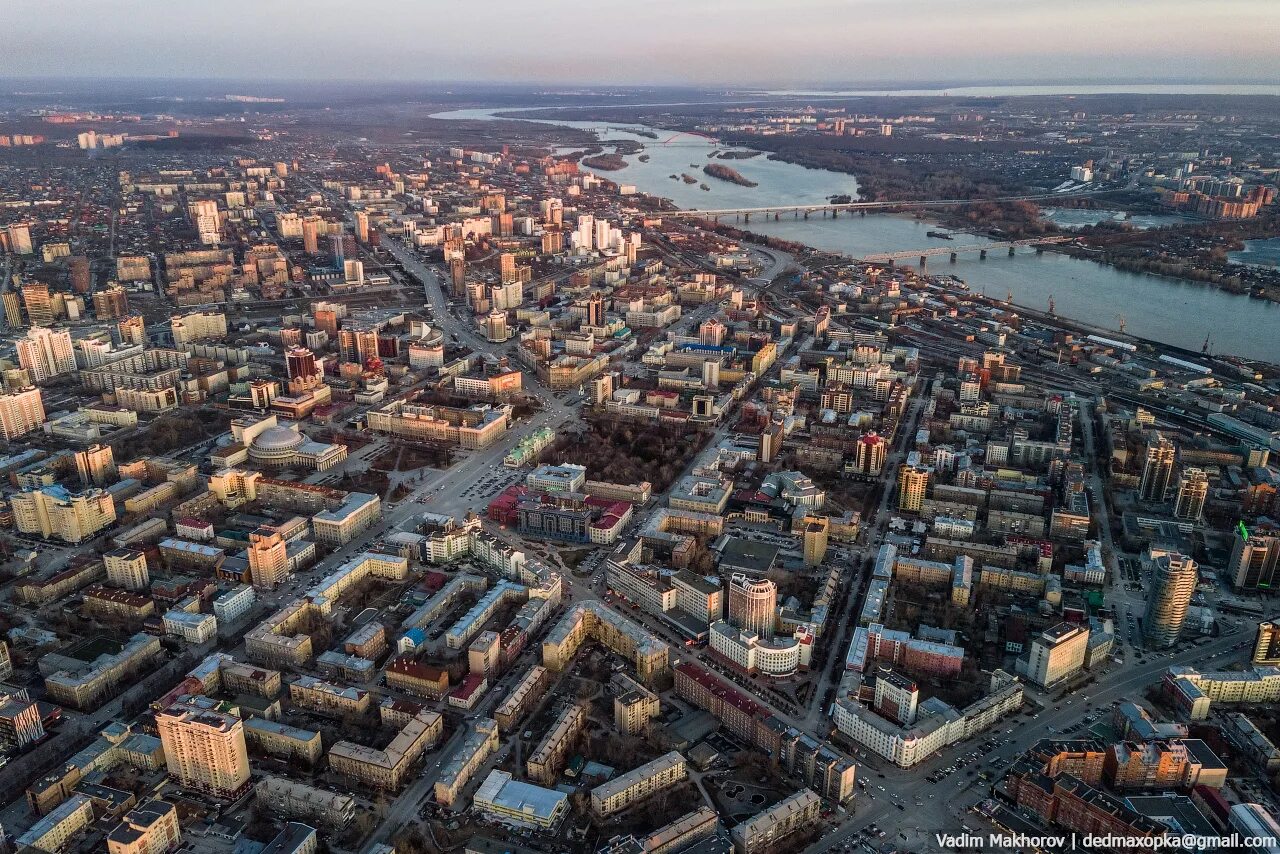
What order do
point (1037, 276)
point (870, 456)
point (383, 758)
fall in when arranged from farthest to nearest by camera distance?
point (1037, 276) < point (870, 456) < point (383, 758)

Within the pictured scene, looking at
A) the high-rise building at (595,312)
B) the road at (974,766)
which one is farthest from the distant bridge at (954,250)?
the road at (974,766)

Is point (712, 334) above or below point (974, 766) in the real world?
above

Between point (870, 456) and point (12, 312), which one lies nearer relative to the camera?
point (870, 456)

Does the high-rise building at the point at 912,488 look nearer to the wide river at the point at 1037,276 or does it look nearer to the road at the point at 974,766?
the road at the point at 974,766

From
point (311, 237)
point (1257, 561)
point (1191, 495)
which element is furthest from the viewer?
point (311, 237)

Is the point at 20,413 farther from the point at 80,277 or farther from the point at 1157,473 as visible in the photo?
the point at 1157,473

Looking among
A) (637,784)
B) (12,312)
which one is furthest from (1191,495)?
(12,312)
